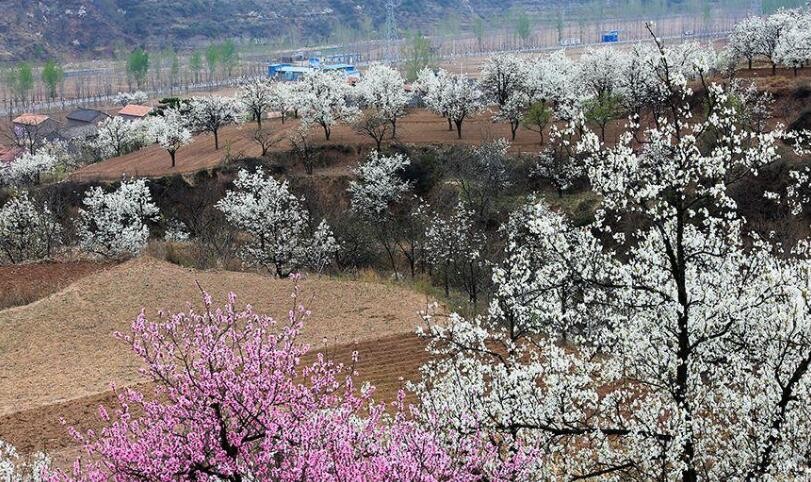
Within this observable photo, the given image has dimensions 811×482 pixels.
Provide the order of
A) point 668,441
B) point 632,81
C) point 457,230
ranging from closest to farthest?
point 668,441 → point 457,230 → point 632,81

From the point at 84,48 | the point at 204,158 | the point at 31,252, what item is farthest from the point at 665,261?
the point at 84,48

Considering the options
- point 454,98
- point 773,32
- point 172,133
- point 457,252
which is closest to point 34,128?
Result: point 172,133

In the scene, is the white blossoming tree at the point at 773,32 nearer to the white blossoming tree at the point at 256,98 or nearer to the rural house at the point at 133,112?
the white blossoming tree at the point at 256,98

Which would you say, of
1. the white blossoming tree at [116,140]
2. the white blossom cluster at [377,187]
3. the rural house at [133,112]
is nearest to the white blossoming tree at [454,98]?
the white blossom cluster at [377,187]

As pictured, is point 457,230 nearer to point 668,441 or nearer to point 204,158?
point 668,441

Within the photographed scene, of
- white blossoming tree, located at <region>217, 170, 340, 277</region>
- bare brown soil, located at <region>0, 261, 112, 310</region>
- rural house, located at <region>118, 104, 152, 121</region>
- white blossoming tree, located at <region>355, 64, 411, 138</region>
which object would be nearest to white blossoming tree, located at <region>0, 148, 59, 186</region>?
white blossoming tree, located at <region>355, 64, 411, 138</region>
